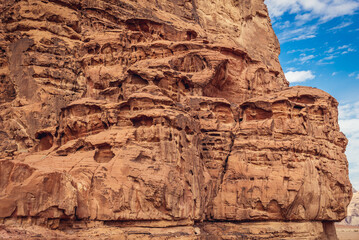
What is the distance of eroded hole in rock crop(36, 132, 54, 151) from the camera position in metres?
28.4

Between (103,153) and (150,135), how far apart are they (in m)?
2.88

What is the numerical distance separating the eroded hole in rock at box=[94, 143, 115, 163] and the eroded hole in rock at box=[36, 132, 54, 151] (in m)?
7.07

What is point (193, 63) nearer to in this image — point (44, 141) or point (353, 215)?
point (44, 141)

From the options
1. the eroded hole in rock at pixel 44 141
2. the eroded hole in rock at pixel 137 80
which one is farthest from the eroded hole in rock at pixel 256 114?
the eroded hole in rock at pixel 44 141

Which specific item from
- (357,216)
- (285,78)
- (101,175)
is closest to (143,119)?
(101,175)

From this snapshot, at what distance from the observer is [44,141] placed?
94.6 ft

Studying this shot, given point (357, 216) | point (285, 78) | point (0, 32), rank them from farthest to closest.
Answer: point (357, 216)
point (285, 78)
point (0, 32)

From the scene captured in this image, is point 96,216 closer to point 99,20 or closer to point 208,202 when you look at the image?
point 208,202

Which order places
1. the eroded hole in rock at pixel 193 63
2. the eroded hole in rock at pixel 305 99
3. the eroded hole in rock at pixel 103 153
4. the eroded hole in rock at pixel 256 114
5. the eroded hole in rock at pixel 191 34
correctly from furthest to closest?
the eroded hole in rock at pixel 191 34
the eroded hole in rock at pixel 305 99
the eroded hole in rock at pixel 193 63
the eroded hole in rock at pixel 256 114
the eroded hole in rock at pixel 103 153

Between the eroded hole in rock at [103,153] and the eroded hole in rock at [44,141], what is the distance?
7.07m

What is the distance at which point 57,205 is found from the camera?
17234 millimetres

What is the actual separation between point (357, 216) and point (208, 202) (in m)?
95.5

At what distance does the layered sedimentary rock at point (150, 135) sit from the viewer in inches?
797

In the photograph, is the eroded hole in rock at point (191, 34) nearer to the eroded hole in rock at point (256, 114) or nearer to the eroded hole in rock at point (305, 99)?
the eroded hole in rock at point (256, 114)
